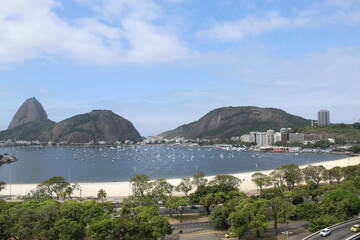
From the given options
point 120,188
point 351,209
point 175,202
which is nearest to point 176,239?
point 175,202

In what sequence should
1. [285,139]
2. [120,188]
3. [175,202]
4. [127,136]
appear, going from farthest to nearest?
[127,136] < [285,139] < [120,188] < [175,202]

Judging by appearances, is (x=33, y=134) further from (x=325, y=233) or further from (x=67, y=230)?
(x=325, y=233)

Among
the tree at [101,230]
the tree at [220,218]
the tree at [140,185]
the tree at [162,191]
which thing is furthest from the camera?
the tree at [140,185]

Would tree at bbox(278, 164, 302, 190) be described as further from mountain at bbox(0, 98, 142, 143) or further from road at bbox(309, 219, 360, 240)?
mountain at bbox(0, 98, 142, 143)

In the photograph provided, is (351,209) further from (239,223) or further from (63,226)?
(63,226)

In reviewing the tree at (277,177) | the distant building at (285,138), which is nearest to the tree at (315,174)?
the tree at (277,177)

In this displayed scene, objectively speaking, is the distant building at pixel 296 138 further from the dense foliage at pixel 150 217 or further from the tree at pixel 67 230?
the tree at pixel 67 230

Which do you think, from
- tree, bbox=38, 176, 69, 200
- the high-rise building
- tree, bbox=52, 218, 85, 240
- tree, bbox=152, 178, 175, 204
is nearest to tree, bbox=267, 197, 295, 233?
tree, bbox=152, 178, 175, 204

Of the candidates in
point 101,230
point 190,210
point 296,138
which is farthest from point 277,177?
point 296,138
